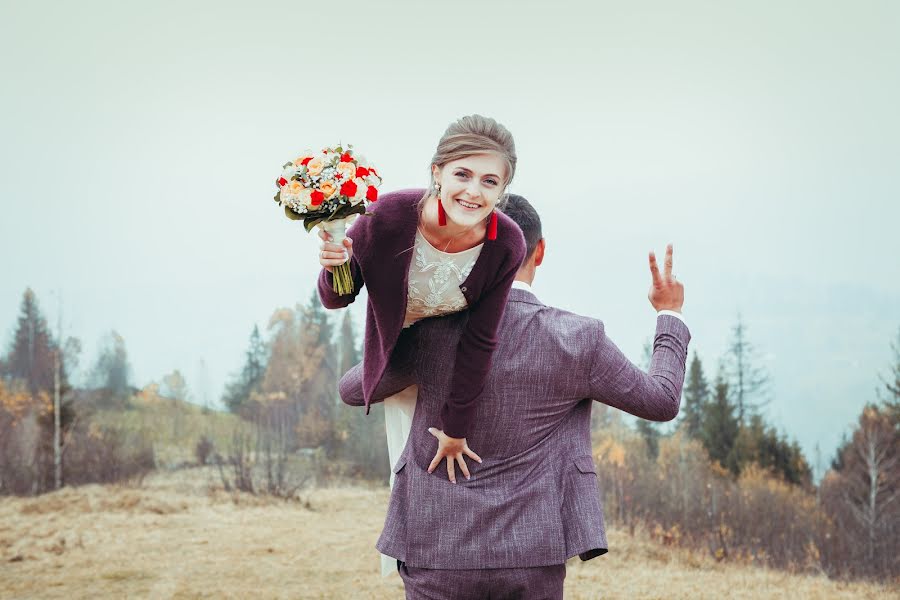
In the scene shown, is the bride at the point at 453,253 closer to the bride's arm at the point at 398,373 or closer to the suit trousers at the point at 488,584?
the bride's arm at the point at 398,373

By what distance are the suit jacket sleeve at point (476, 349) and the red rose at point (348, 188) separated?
0.47 metres

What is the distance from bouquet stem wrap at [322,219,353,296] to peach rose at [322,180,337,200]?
74 mm

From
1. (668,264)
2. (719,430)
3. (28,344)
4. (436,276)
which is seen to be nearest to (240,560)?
(668,264)

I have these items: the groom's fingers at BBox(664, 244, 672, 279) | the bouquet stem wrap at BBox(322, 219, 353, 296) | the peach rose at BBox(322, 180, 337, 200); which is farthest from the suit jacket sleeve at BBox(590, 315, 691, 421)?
the peach rose at BBox(322, 180, 337, 200)

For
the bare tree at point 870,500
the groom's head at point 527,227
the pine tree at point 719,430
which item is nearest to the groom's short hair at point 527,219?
the groom's head at point 527,227

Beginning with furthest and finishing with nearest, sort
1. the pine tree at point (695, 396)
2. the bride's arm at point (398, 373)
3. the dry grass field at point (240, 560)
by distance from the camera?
the pine tree at point (695, 396) < the dry grass field at point (240, 560) < the bride's arm at point (398, 373)

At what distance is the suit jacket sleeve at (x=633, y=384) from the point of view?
2594 millimetres

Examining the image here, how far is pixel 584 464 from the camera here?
8.75ft

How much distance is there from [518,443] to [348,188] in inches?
→ 36.6

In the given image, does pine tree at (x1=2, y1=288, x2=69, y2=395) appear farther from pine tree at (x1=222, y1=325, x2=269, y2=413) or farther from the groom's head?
the groom's head

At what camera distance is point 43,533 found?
1059 cm

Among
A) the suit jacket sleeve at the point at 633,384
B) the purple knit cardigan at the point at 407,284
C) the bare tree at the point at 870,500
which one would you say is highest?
the purple knit cardigan at the point at 407,284

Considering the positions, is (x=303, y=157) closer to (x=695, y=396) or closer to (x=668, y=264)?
(x=668, y=264)

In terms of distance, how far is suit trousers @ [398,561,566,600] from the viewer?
8.21 ft
